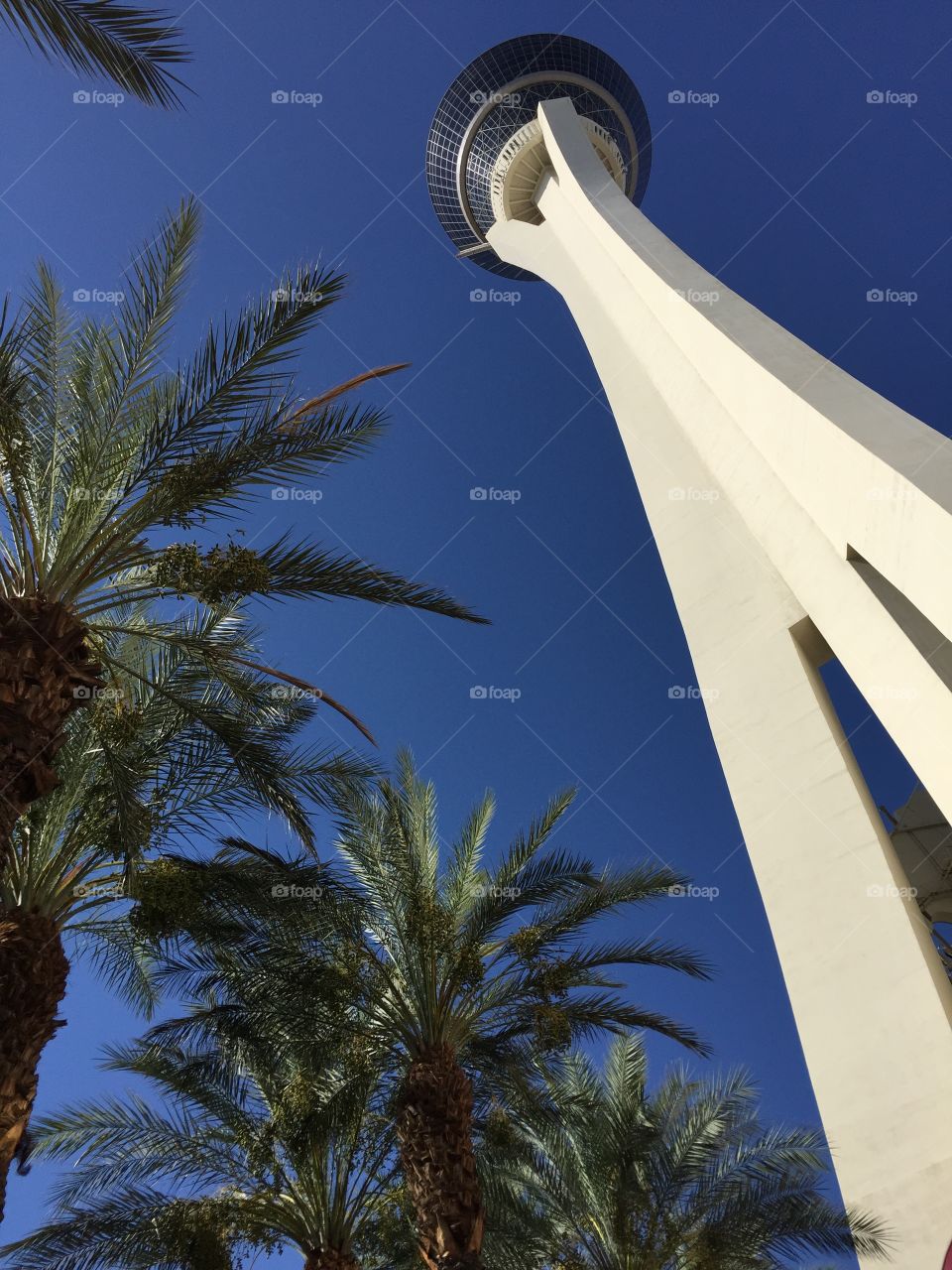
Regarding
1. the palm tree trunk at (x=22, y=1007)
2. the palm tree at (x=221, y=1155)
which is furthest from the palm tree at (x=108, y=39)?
the palm tree at (x=221, y=1155)

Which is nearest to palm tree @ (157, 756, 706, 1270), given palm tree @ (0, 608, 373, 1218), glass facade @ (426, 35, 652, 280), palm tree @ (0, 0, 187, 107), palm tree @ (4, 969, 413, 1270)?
palm tree @ (4, 969, 413, 1270)

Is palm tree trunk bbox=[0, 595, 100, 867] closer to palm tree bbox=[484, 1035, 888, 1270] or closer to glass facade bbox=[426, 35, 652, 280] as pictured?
palm tree bbox=[484, 1035, 888, 1270]

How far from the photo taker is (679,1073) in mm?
11992

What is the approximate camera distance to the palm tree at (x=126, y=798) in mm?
6312

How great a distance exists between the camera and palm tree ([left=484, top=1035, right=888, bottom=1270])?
337 inches

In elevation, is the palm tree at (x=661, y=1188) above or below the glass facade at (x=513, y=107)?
below

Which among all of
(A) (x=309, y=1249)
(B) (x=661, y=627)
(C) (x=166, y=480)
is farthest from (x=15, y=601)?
(B) (x=661, y=627)

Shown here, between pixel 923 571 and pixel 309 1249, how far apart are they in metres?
8.58

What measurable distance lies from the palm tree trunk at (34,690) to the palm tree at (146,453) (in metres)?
0.02

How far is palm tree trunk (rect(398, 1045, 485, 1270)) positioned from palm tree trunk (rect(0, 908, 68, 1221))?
3265 mm

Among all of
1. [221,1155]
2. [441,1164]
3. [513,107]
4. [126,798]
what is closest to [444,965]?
[441,1164]

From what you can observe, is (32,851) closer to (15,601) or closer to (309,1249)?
(15,601)

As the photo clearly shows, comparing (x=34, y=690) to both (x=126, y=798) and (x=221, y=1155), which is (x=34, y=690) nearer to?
(x=126, y=798)

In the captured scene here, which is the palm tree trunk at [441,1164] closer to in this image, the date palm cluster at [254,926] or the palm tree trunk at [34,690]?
the date palm cluster at [254,926]
